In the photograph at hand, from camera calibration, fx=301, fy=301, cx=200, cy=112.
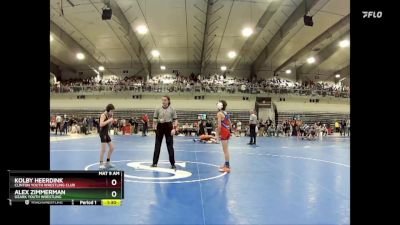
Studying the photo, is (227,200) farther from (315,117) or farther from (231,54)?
(315,117)

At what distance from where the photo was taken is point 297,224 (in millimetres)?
3180

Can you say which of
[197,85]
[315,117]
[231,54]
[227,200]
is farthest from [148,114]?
[227,200]

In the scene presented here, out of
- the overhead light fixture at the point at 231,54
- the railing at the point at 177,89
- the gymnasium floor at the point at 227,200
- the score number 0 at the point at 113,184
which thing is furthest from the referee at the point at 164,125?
the railing at the point at 177,89

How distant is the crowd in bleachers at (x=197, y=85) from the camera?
31.2 metres

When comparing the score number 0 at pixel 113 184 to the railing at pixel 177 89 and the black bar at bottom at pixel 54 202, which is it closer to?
the black bar at bottom at pixel 54 202

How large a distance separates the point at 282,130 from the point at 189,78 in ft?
39.5

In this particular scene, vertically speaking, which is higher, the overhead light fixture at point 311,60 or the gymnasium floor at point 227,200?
the overhead light fixture at point 311,60
